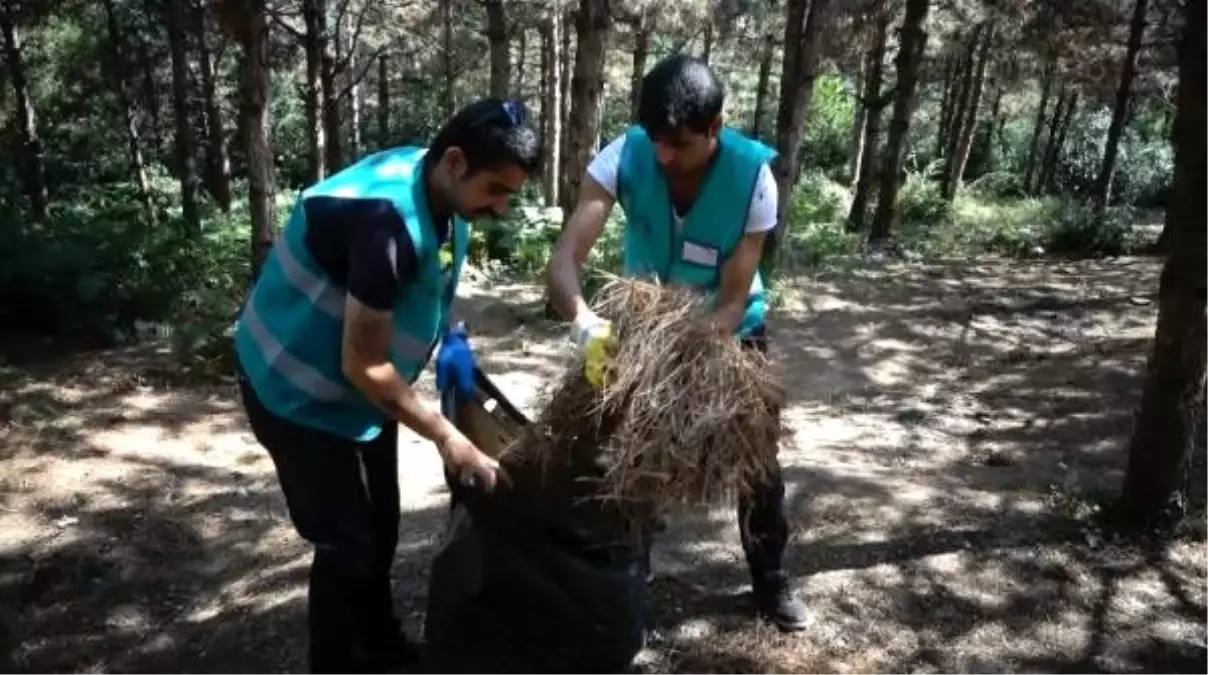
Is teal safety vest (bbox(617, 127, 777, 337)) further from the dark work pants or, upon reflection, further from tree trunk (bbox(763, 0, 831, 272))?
tree trunk (bbox(763, 0, 831, 272))

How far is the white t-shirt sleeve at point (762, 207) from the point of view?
99.0 inches

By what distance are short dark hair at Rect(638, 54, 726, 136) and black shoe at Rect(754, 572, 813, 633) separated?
1.53 m

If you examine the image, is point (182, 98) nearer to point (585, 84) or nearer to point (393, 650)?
point (585, 84)

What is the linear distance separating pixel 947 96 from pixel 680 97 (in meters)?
26.9

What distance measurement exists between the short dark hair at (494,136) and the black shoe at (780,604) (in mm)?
1659

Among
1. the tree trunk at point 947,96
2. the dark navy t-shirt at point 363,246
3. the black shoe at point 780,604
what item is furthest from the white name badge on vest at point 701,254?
the tree trunk at point 947,96

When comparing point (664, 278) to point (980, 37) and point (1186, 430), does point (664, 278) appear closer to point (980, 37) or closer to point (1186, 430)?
point (1186, 430)

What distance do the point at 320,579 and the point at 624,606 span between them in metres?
0.78

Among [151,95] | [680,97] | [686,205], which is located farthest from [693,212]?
[151,95]

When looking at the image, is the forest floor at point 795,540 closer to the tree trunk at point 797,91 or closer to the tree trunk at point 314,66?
the tree trunk at point 797,91

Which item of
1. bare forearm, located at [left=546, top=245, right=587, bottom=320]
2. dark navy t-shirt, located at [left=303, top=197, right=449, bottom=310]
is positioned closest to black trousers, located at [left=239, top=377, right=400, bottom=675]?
dark navy t-shirt, located at [left=303, top=197, right=449, bottom=310]

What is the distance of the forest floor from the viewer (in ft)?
9.95

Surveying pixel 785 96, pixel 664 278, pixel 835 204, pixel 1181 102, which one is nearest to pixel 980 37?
pixel 835 204

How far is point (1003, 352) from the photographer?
302 inches
